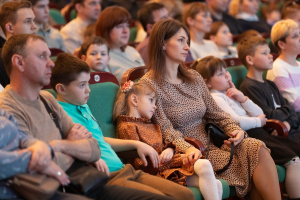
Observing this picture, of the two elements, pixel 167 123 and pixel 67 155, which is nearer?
pixel 67 155

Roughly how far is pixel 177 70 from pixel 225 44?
2076 mm

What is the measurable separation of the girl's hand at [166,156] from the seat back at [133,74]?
0.58 metres

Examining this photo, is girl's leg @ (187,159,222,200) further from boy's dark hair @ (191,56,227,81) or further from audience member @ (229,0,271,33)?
audience member @ (229,0,271,33)

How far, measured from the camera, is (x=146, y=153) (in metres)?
2.07

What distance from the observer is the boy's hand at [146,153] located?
6.79 ft

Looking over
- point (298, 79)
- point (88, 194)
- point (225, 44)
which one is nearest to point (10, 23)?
point (88, 194)

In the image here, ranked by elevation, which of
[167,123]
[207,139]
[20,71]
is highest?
[20,71]

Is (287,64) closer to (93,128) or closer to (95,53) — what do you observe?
(95,53)

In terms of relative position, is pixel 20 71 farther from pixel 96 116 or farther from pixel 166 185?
pixel 166 185

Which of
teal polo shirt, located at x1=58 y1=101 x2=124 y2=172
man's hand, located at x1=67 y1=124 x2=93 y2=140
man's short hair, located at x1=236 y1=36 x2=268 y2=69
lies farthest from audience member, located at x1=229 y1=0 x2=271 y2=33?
man's hand, located at x1=67 y1=124 x2=93 y2=140

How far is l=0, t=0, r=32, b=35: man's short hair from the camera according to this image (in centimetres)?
257

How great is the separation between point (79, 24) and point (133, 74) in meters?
1.84

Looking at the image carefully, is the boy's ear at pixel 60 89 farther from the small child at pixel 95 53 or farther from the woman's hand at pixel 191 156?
the small child at pixel 95 53

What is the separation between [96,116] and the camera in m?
2.30
